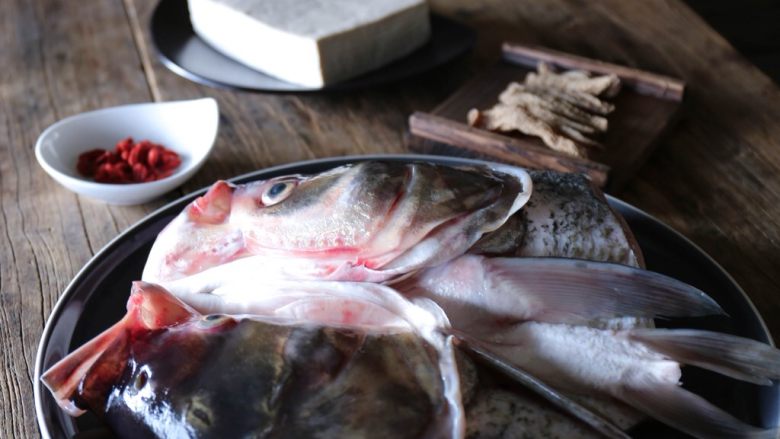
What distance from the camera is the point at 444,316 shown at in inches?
30.6

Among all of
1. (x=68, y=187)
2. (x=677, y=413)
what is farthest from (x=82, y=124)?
(x=677, y=413)

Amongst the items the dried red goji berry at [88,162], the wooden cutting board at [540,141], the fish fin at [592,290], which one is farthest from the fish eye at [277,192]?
the dried red goji berry at [88,162]

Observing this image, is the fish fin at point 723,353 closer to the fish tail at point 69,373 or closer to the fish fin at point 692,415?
the fish fin at point 692,415

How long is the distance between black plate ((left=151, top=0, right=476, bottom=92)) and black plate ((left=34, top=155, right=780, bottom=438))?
1.26ft

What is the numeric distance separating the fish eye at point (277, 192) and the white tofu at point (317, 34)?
0.65 m

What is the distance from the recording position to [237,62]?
1.63 metres

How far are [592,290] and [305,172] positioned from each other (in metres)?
0.52

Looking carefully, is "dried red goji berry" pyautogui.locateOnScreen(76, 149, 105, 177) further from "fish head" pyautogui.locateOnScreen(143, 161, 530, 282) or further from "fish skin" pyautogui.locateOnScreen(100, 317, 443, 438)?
"fish skin" pyautogui.locateOnScreen(100, 317, 443, 438)

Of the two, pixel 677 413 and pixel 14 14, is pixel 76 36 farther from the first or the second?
pixel 677 413

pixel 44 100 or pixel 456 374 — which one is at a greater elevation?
pixel 456 374

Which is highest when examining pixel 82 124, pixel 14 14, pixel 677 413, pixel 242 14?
pixel 677 413

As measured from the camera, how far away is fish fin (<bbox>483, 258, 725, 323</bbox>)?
0.78 meters

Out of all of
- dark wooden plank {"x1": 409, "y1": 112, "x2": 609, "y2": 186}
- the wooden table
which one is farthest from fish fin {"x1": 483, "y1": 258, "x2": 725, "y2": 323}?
dark wooden plank {"x1": 409, "y1": 112, "x2": 609, "y2": 186}

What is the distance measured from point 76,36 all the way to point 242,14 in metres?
0.54
